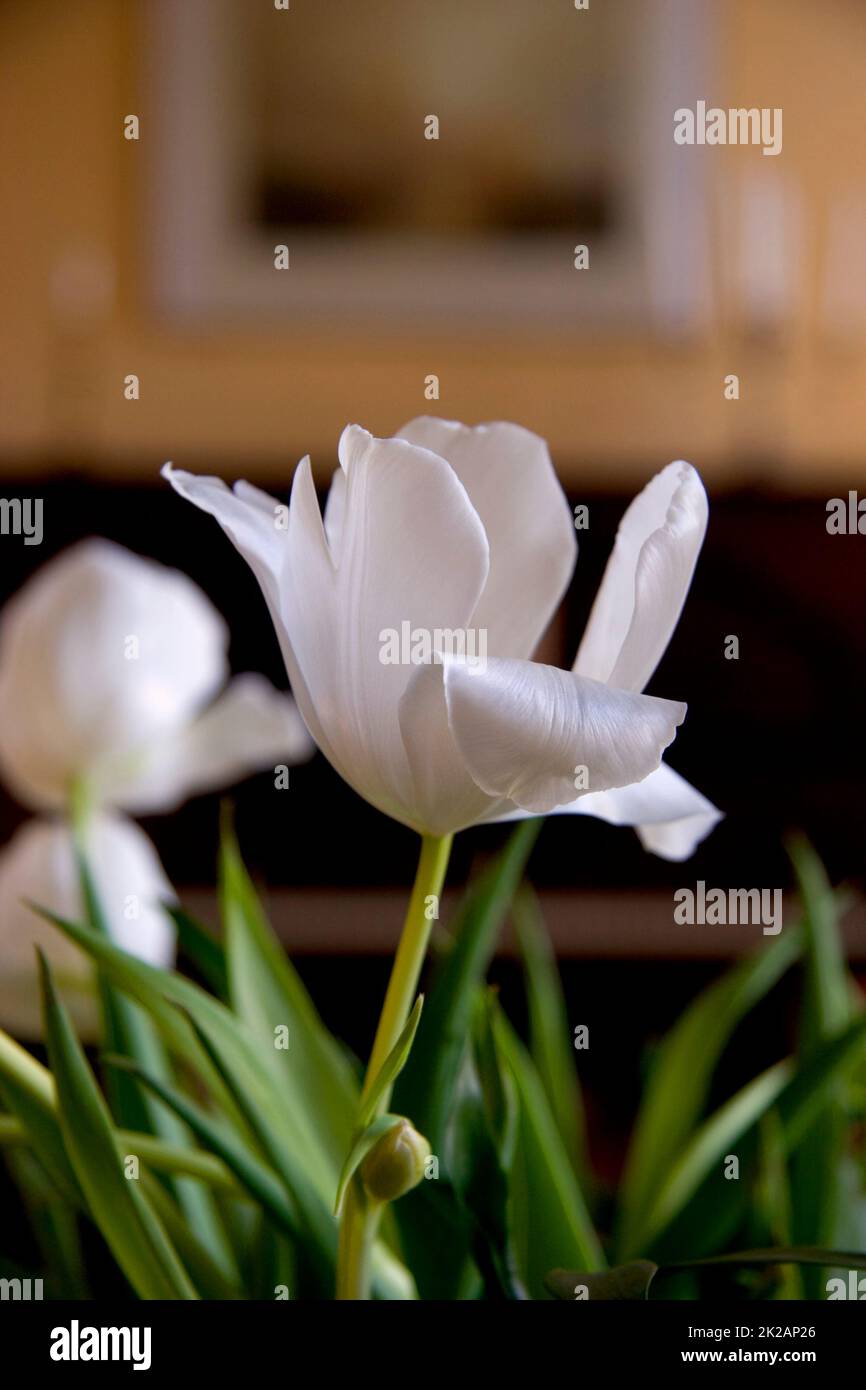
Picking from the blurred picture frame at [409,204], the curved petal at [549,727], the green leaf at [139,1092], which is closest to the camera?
the curved petal at [549,727]

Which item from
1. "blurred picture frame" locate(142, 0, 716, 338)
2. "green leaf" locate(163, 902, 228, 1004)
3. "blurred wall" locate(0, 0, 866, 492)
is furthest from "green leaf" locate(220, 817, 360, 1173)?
"blurred picture frame" locate(142, 0, 716, 338)

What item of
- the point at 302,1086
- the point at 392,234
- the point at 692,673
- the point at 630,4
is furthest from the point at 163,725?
the point at 630,4

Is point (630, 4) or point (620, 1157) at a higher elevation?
point (630, 4)

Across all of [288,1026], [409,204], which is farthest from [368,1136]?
[409,204]

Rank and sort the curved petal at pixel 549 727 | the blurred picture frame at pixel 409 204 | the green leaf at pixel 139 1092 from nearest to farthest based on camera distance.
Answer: the curved petal at pixel 549 727, the green leaf at pixel 139 1092, the blurred picture frame at pixel 409 204

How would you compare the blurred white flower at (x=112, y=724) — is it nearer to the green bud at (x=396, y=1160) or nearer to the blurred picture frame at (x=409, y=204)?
the green bud at (x=396, y=1160)

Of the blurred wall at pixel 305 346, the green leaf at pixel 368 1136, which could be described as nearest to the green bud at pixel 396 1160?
the green leaf at pixel 368 1136
